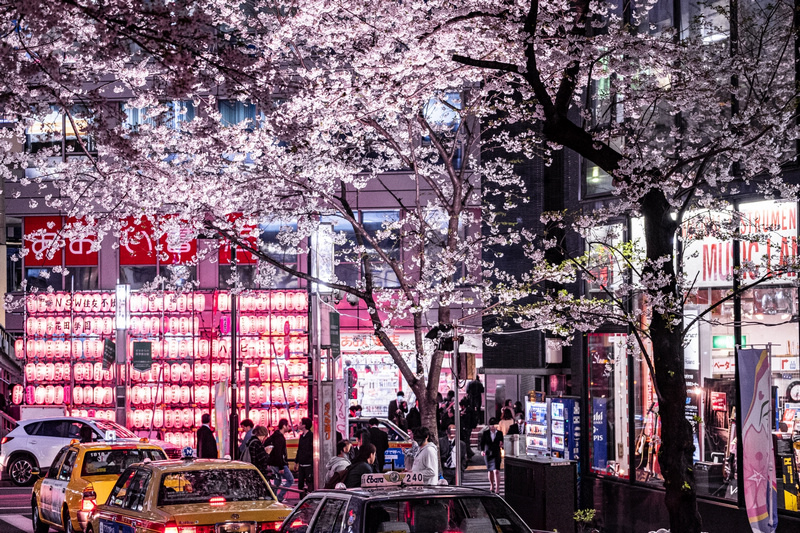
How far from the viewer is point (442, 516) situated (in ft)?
24.2

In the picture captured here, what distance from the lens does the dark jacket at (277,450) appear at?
65.8ft

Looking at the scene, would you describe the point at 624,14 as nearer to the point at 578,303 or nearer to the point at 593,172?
the point at 593,172

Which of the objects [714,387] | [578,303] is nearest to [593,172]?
[578,303]

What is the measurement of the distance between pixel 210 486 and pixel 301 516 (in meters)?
3.10

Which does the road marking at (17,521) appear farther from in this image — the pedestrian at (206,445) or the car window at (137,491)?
the car window at (137,491)

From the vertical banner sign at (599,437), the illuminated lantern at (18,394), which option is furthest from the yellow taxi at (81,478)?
the illuminated lantern at (18,394)

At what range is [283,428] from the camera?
67.6 feet

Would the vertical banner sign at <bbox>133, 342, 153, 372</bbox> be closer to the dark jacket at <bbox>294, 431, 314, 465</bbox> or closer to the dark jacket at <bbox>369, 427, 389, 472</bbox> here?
the dark jacket at <bbox>294, 431, 314, 465</bbox>

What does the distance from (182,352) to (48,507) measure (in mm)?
13532

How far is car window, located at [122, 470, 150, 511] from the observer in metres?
11.1

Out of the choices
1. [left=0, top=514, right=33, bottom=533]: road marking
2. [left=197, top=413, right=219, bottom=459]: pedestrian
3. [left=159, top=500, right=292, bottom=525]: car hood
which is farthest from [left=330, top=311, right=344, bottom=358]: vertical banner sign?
[left=159, top=500, right=292, bottom=525]: car hood

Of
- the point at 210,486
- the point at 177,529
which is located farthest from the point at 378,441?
the point at 177,529

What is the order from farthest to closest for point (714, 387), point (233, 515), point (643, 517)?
point (643, 517), point (714, 387), point (233, 515)

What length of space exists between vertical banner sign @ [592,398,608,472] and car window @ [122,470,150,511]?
9.21 metres
